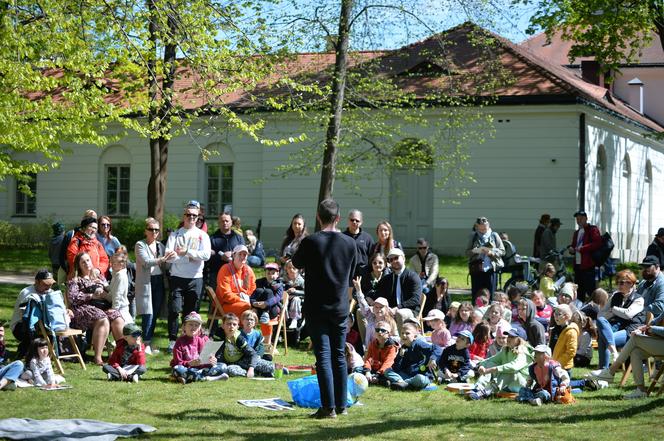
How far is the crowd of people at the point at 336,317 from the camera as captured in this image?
9.91 metres

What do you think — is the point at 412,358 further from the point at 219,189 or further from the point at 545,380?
the point at 219,189

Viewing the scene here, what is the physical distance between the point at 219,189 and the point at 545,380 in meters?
23.7

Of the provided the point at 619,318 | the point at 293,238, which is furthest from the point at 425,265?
the point at 619,318

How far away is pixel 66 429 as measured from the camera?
8.13m

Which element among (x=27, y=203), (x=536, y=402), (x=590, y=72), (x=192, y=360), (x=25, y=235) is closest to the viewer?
(x=536, y=402)

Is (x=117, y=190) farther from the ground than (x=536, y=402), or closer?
farther from the ground

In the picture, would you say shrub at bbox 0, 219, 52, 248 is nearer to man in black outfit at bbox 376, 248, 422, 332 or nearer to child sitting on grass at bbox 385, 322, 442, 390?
man in black outfit at bbox 376, 248, 422, 332

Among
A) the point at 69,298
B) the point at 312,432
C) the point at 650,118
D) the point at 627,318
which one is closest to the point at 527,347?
the point at 627,318

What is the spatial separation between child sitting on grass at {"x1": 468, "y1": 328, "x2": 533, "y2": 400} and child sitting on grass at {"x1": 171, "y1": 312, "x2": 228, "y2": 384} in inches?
121

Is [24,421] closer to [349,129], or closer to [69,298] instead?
[69,298]

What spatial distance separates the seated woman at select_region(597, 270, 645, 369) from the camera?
12391 mm

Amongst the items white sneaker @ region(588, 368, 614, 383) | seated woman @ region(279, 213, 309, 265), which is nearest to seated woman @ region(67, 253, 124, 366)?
seated woman @ region(279, 213, 309, 265)

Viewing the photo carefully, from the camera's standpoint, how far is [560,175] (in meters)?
28.0

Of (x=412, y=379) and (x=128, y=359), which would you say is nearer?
(x=412, y=379)
